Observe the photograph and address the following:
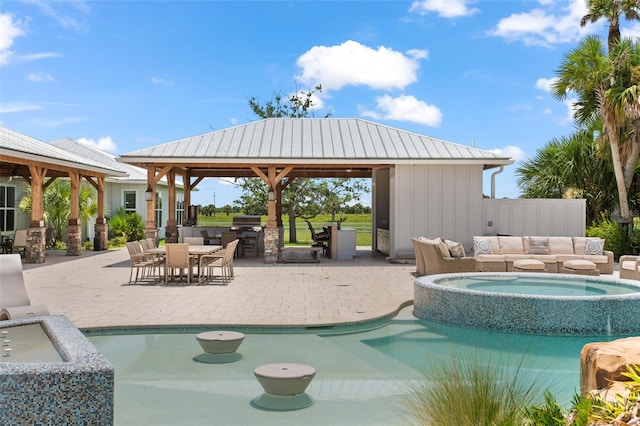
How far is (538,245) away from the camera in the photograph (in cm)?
1409

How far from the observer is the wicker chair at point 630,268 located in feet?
37.8

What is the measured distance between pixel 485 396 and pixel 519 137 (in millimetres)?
19571

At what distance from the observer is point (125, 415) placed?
487cm

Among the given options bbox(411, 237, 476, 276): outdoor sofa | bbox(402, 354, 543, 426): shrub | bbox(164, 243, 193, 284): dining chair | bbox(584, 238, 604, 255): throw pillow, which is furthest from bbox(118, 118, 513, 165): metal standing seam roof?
bbox(402, 354, 543, 426): shrub

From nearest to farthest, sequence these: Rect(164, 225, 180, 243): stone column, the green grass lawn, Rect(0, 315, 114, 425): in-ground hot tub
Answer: Rect(0, 315, 114, 425): in-ground hot tub → Rect(164, 225, 180, 243): stone column → the green grass lawn

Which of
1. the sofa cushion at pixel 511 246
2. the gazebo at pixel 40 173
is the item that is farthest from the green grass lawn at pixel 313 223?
the sofa cushion at pixel 511 246

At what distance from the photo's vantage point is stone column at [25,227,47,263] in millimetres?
16062

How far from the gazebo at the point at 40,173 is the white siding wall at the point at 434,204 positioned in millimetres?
10014

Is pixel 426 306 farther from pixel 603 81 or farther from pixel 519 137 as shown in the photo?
pixel 519 137

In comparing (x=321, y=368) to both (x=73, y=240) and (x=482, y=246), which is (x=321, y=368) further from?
(x=73, y=240)

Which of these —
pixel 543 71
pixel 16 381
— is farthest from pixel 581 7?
pixel 16 381

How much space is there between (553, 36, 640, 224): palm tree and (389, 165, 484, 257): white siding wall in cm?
421

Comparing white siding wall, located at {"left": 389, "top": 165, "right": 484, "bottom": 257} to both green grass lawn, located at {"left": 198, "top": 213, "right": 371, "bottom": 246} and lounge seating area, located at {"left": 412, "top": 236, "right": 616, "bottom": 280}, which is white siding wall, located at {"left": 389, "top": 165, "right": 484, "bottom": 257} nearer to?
lounge seating area, located at {"left": 412, "top": 236, "right": 616, "bottom": 280}

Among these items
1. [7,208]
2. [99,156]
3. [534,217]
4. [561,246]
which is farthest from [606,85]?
[99,156]
